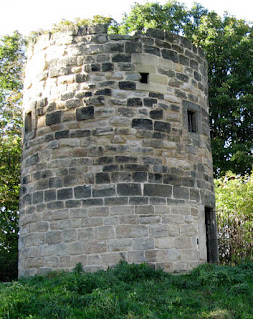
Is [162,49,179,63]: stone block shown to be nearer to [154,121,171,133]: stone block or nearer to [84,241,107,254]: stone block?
[154,121,171,133]: stone block

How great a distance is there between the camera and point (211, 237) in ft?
29.4

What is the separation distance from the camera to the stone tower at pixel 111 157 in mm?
7508

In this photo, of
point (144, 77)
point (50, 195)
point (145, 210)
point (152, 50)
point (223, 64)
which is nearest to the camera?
point (145, 210)

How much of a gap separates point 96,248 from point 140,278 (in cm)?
91

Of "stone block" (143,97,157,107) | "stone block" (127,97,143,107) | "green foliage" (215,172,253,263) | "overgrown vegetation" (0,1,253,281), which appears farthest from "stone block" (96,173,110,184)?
"overgrown vegetation" (0,1,253,281)

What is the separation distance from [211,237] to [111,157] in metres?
2.81

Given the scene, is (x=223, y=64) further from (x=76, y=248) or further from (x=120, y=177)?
(x=76, y=248)

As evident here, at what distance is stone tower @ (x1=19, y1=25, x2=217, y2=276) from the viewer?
7.51m

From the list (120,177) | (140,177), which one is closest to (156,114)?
(140,177)

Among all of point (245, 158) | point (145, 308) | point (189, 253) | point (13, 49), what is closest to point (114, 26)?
point (13, 49)

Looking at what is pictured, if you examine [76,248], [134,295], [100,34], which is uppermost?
[100,34]

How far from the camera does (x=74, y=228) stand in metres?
7.51

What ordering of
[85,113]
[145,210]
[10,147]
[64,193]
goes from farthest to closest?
[10,147], [85,113], [64,193], [145,210]

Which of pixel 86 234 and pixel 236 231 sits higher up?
pixel 236 231
